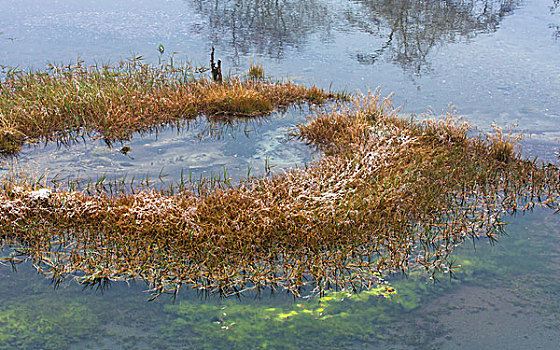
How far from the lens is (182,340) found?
409 centimetres

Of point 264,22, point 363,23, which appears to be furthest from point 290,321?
point 363,23

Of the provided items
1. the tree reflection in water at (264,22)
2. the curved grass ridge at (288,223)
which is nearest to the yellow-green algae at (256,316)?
the curved grass ridge at (288,223)

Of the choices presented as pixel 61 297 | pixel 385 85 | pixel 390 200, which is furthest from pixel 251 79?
pixel 61 297

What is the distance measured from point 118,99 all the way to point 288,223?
4.25m

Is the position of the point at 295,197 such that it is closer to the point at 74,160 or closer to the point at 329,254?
the point at 329,254

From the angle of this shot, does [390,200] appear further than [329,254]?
Yes

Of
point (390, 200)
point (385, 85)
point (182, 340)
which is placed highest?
point (385, 85)

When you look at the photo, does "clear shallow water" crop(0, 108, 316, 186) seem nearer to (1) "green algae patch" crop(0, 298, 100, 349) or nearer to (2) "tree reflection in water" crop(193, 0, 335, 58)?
(1) "green algae patch" crop(0, 298, 100, 349)

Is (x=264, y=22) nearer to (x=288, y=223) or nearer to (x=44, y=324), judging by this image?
(x=288, y=223)

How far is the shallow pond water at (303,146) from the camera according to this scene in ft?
13.9

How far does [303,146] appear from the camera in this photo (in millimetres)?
7605

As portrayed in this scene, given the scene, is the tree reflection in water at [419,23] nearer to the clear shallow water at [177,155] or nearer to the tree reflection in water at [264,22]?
the tree reflection in water at [264,22]

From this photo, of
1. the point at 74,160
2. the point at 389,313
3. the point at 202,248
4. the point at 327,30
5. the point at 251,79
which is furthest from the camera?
the point at 327,30

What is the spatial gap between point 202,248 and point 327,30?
930 centimetres
